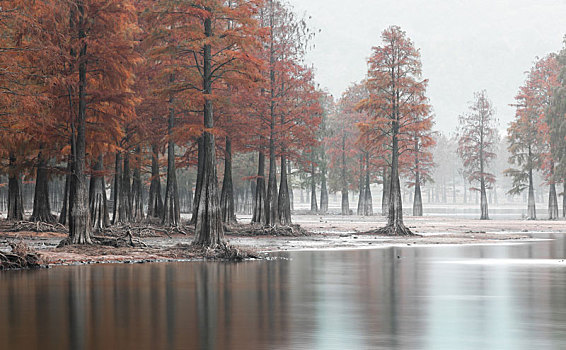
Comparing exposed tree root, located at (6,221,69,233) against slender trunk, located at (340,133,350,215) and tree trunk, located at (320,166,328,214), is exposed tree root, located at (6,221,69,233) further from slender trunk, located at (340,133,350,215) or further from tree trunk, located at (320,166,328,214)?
tree trunk, located at (320,166,328,214)

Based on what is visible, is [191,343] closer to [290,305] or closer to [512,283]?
[290,305]

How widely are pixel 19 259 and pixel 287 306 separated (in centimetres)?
1157

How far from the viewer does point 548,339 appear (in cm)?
1134

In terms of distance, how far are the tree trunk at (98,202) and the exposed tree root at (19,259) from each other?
1476 cm

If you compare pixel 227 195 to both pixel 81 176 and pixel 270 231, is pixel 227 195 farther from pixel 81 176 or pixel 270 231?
pixel 81 176

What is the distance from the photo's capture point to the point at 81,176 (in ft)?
102

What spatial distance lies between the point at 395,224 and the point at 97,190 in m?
19.0

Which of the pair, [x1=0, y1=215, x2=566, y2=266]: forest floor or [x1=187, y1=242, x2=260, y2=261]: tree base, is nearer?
[x1=0, y1=215, x2=566, y2=266]: forest floor

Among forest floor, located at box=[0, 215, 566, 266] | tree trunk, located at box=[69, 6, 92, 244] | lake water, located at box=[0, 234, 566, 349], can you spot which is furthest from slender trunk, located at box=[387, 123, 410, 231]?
tree trunk, located at box=[69, 6, 92, 244]

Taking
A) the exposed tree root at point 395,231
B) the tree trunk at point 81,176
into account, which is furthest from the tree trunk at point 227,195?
the tree trunk at point 81,176

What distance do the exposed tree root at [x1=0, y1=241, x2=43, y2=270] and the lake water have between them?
3.63 ft

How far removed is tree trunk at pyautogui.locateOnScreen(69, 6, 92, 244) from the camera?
98.7 ft

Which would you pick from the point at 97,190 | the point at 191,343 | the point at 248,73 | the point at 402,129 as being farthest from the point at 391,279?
the point at 402,129

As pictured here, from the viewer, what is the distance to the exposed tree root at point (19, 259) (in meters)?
23.2
